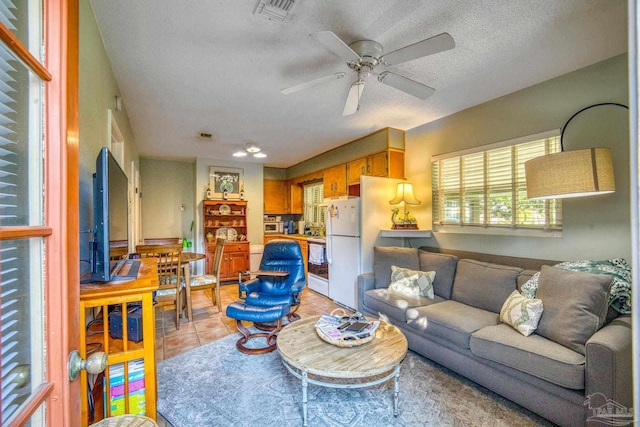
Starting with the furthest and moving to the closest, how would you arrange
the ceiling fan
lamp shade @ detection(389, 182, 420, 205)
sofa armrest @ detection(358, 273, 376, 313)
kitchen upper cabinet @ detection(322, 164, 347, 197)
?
kitchen upper cabinet @ detection(322, 164, 347, 197) < lamp shade @ detection(389, 182, 420, 205) < sofa armrest @ detection(358, 273, 376, 313) < the ceiling fan

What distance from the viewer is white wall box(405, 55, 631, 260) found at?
2.25 metres

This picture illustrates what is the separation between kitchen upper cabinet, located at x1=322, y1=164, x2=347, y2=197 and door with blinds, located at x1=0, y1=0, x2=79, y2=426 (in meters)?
4.33

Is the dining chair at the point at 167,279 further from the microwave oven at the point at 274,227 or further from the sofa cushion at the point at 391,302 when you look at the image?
the microwave oven at the point at 274,227

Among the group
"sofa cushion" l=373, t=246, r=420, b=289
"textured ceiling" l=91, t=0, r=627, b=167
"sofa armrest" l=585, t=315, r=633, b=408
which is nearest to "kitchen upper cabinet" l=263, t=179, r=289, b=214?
"textured ceiling" l=91, t=0, r=627, b=167

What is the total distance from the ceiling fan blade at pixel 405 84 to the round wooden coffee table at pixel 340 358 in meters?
1.92

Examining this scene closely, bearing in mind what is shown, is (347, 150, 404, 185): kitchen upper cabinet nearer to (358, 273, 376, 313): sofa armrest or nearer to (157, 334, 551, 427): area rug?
(358, 273, 376, 313): sofa armrest

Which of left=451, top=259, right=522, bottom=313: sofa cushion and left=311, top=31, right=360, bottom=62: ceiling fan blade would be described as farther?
left=451, top=259, right=522, bottom=313: sofa cushion

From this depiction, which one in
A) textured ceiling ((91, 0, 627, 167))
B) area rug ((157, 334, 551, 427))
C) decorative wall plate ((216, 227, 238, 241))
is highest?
textured ceiling ((91, 0, 627, 167))

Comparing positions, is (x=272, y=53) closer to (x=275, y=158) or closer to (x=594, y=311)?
(x=594, y=311)

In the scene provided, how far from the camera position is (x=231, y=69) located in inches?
94.3

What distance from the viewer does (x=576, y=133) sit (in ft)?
8.17

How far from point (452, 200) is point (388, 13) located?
96.4 inches

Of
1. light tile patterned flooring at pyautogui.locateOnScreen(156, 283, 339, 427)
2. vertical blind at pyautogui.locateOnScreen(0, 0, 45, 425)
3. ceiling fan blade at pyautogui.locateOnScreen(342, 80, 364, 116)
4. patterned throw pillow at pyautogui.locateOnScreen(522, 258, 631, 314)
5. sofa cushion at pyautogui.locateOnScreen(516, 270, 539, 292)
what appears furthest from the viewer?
light tile patterned flooring at pyautogui.locateOnScreen(156, 283, 339, 427)

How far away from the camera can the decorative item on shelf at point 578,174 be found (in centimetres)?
200
